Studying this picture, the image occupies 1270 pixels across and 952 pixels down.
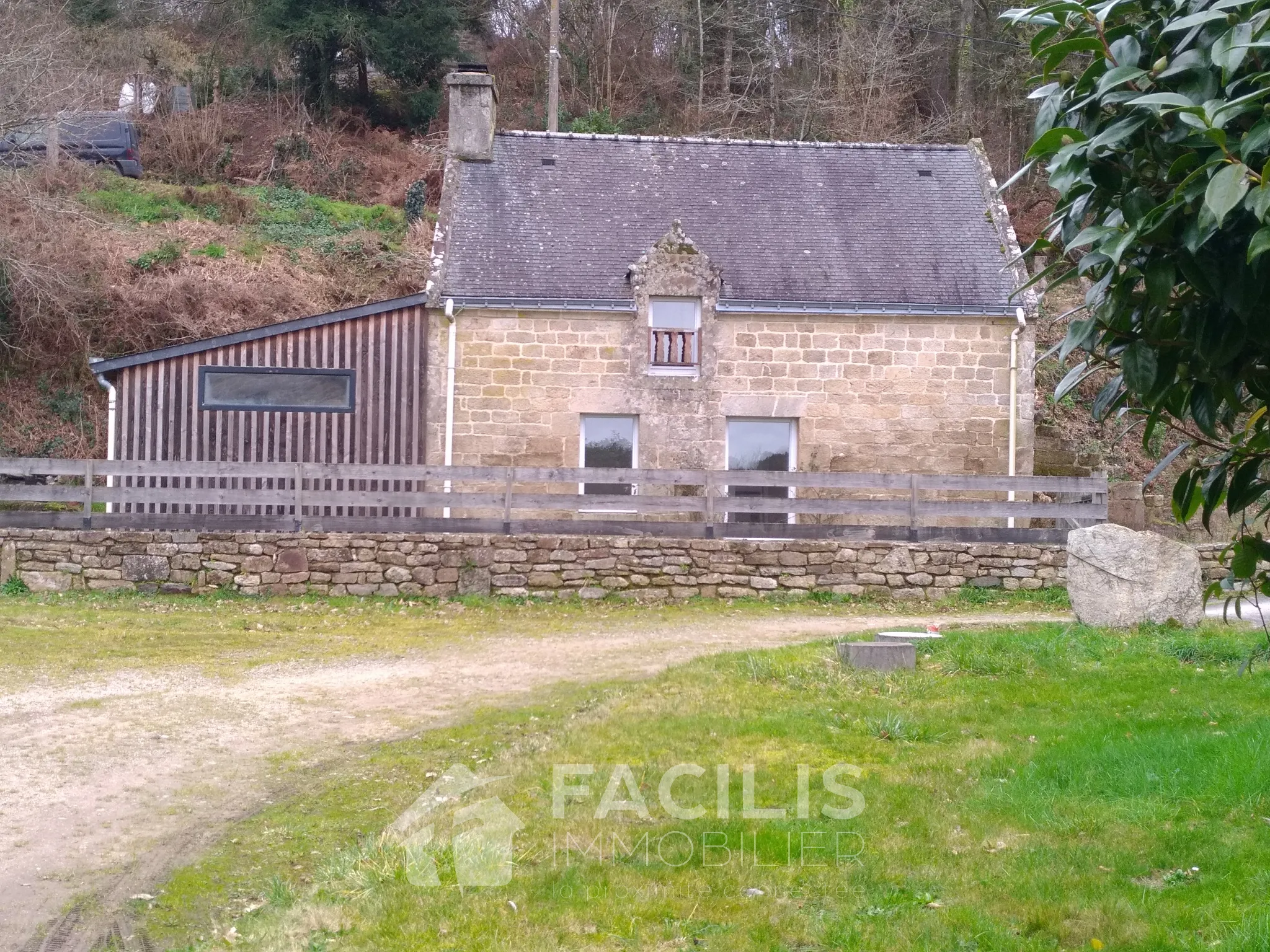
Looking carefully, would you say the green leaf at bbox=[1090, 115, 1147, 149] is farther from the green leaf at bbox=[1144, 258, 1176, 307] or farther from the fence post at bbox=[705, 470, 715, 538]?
the fence post at bbox=[705, 470, 715, 538]

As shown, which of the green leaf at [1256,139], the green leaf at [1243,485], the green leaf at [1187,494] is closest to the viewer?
the green leaf at [1256,139]

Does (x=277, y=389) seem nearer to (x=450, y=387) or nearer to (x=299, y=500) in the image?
(x=450, y=387)

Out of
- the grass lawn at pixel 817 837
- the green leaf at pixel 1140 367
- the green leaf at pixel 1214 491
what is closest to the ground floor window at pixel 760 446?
the grass lawn at pixel 817 837

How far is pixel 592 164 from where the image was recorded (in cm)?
1983

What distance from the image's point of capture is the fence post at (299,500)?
14.0 metres

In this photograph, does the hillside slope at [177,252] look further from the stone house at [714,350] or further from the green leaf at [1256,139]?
the green leaf at [1256,139]

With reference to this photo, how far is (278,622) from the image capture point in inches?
471

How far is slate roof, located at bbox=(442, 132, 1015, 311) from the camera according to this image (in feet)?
59.3

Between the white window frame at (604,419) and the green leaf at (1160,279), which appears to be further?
the white window frame at (604,419)

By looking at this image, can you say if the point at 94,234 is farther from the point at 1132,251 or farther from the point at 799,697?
the point at 1132,251

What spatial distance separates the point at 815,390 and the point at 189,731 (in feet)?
39.9

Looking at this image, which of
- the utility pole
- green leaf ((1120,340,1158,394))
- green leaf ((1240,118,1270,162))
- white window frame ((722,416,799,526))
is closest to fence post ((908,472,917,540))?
white window frame ((722,416,799,526))

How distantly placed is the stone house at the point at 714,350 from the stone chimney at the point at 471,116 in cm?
96

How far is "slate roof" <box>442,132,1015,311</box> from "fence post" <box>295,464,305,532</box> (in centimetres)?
441
